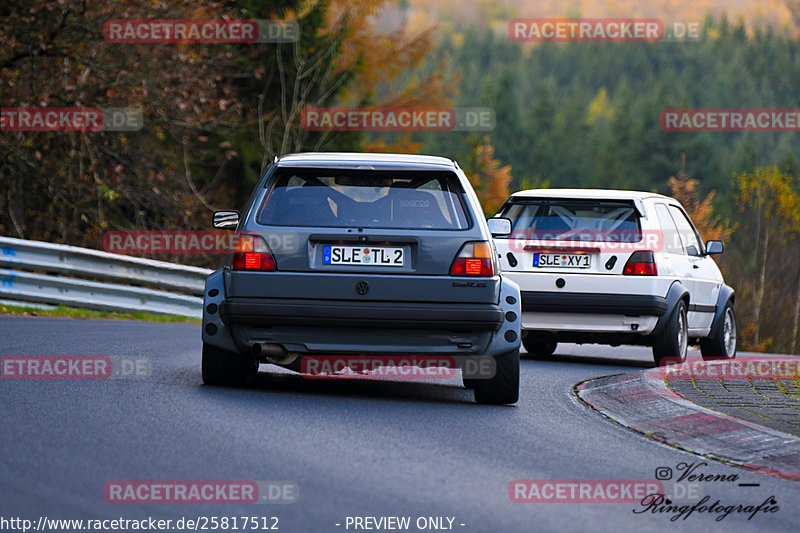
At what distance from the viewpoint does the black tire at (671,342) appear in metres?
12.8

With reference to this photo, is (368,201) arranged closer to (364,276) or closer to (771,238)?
(364,276)

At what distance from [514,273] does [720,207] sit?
335 ft

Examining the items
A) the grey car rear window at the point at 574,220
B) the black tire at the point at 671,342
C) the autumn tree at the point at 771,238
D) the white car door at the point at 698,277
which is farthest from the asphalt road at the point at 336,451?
the autumn tree at the point at 771,238

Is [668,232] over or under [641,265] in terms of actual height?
over

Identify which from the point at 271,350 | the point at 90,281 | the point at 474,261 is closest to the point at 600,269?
the point at 474,261

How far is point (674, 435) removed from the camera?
25.7 feet

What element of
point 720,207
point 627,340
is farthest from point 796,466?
point 720,207

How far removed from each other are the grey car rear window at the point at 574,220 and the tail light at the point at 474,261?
15.1 ft

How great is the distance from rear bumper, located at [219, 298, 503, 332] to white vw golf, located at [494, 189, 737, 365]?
450 cm

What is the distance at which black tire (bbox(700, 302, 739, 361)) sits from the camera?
1460 cm

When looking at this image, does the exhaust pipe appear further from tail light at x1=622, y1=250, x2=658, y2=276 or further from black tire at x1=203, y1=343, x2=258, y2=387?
tail light at x1=622, y1=250, x2=658, y2=276

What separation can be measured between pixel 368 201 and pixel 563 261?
4.59m

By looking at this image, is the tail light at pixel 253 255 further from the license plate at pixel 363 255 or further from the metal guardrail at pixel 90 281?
the metal guardrail at pixel 90 281

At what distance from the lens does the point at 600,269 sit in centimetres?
1277
